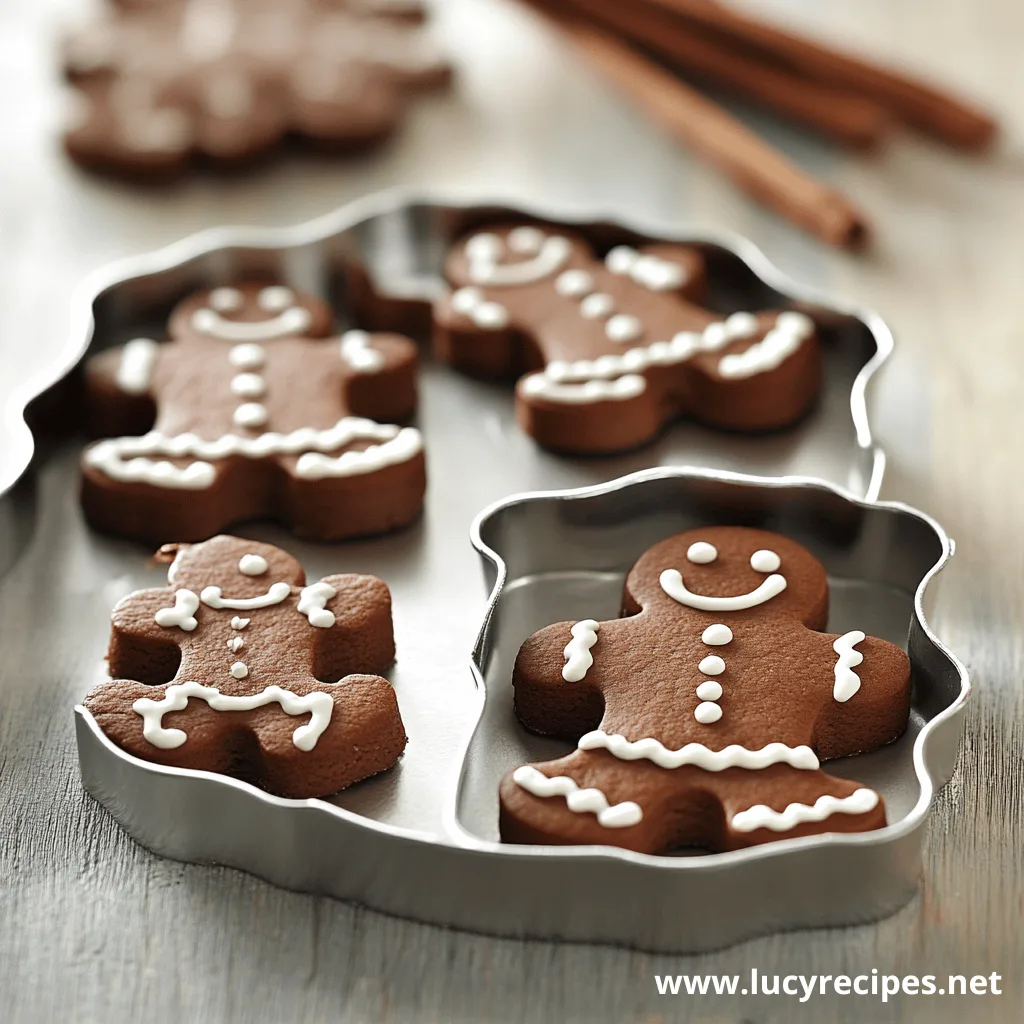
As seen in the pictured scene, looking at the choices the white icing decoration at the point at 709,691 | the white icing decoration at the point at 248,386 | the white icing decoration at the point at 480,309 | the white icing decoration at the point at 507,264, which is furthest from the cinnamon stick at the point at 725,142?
the white icing decoration at the point at 709,691

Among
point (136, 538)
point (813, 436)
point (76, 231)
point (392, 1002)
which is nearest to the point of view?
point (392, 1002)

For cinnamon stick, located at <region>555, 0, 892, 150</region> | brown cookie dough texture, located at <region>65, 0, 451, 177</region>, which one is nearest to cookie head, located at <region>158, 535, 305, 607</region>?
brown cookie dough texture, located at <region>65, 0, 451, 177</region>

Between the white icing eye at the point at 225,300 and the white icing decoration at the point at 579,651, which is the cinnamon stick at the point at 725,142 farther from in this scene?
the white icing decoration at the point at 579,651

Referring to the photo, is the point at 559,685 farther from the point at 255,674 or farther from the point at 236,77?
the point at 236,77

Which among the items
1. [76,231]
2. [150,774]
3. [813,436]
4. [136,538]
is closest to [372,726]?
[150,774]

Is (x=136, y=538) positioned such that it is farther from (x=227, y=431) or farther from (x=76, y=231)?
(x=76, y=231)

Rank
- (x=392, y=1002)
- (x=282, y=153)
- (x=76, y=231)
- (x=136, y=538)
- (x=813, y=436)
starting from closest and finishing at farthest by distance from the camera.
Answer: (x=392, y=1002)
(x=136, y=538)
(x=813, y=436)
(x=76, y=231)
(x=282, y=153)

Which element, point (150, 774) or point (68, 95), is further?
point (68, 95)
